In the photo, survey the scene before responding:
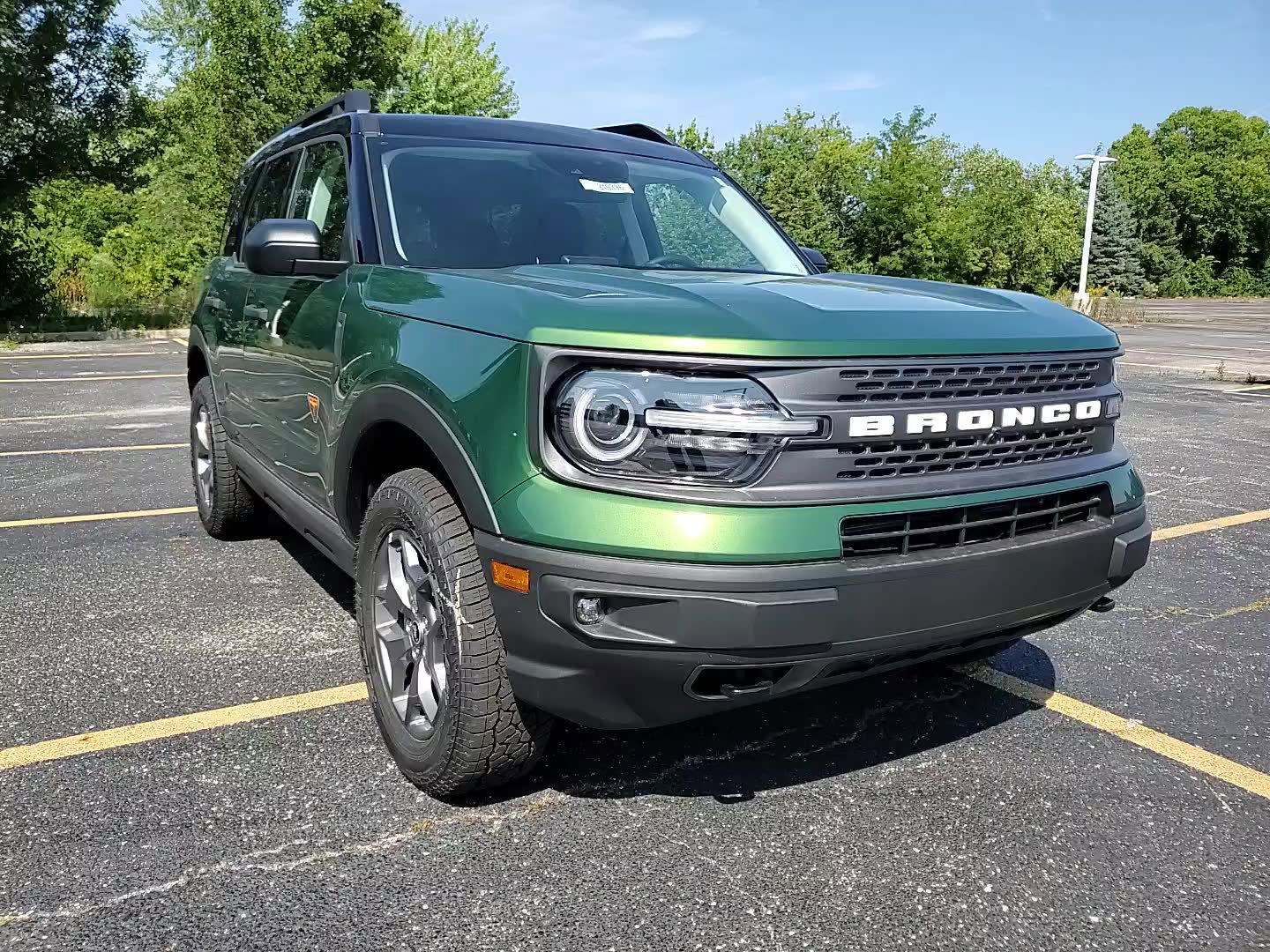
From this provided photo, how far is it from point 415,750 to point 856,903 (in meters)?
1.17

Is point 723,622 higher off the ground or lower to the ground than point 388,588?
higher

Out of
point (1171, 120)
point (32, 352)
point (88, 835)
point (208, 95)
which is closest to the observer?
point (88, 835)

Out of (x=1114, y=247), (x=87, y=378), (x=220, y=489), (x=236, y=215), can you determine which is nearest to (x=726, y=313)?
(x=220, y=489)

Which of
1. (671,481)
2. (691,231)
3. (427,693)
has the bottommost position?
(427,693)

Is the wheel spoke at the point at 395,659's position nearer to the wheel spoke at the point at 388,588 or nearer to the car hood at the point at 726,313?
the wheel spoke at the point at 388,588

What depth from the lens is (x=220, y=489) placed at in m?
5.16

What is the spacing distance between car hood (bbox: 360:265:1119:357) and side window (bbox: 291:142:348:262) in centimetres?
54

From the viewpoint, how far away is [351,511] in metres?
3.21

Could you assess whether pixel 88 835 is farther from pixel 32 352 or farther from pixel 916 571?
pixel 32 352

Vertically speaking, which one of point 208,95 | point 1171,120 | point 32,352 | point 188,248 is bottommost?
point 32,352

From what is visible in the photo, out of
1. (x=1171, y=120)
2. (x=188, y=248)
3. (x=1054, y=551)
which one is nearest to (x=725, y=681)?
(x=1054, y=551)

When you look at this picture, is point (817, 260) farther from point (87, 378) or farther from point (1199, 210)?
point (1199, 210)

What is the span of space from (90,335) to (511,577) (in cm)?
1984

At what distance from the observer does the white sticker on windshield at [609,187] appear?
385 cm
